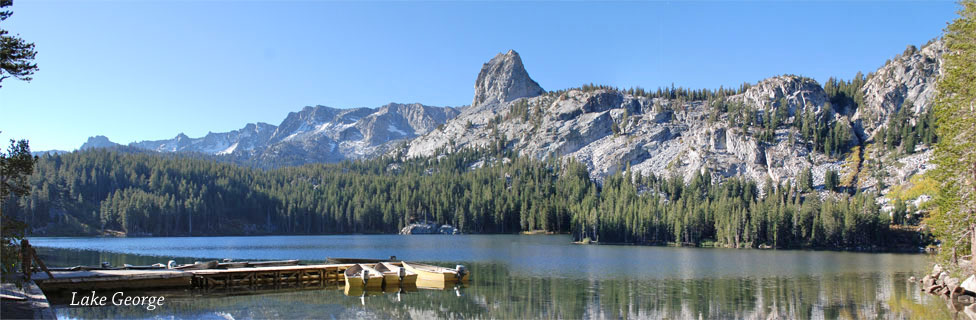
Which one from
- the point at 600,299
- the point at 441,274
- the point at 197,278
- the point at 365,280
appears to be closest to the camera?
the point at 600,299

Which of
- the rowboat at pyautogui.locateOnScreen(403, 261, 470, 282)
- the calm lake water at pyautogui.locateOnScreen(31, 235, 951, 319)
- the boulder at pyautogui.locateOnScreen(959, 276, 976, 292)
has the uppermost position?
the boulder at pyautogui.locateOnScreen(959, 276, 976, 292)

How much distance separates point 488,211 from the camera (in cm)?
18362

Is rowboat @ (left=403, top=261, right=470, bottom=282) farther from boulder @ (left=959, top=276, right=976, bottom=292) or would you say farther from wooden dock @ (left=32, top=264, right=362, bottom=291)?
boulder @ (left=959, top=276, right=976, bottom=292)

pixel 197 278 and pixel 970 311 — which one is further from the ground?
pixel 197 278

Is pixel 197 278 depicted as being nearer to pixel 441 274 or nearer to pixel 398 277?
pixel 398 277

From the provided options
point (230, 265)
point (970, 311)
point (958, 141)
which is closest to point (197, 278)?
point (230, 265)

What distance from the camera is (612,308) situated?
116 feet

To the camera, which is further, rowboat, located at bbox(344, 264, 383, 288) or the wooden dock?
rowboat, located at bbox(344, 264, 383, 288)

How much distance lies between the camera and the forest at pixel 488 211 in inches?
4614

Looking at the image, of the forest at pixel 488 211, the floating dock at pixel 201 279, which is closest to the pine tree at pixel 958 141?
the floating dock at pixel 201 279

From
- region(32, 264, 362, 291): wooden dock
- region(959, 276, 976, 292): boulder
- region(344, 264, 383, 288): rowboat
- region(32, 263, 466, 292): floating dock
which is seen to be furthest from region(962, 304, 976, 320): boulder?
region(32, 264, 362, 291): wooden dock

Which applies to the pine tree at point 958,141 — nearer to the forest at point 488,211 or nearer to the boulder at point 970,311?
the boulder at point 970,311

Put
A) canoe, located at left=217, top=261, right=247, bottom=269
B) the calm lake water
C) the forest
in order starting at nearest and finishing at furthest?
the calm lake water, canoe, located at left=217, top=261, right=247, bottom=269, the forest

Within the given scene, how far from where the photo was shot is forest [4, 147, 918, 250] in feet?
384
